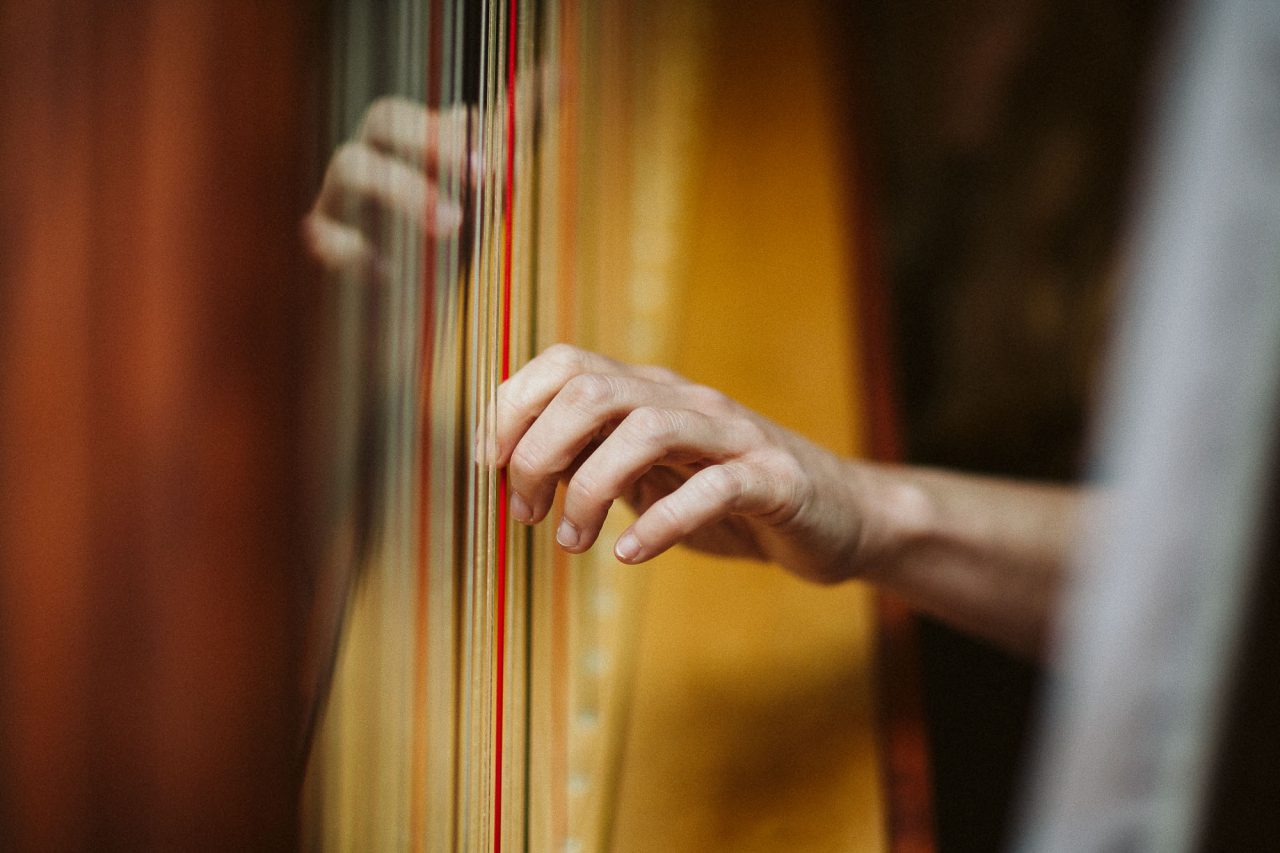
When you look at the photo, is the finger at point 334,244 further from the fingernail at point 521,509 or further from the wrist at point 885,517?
the wrist at point 885,517

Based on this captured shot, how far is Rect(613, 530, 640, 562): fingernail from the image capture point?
49cm

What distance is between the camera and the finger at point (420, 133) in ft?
1.25

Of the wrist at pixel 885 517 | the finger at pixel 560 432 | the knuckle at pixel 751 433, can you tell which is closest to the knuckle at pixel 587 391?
the finger at pixel 560 432

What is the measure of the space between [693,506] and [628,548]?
0.15 ft

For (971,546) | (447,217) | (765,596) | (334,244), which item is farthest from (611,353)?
(334,244)

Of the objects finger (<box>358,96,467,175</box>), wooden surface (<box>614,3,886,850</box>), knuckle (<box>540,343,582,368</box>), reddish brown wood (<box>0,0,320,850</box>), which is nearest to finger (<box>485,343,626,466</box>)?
knuckle (<box>540,343,582,368</box>)

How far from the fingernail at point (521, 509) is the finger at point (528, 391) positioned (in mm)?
23

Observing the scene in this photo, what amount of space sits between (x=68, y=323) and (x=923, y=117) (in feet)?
6.27

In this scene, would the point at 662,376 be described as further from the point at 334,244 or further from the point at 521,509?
the point at 334,244

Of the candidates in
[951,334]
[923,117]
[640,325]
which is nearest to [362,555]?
[640,325]

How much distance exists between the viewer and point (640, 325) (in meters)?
1.09

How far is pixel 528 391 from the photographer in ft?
1.52

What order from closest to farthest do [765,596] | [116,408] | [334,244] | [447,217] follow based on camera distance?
[116,408] → [334,244] → [447,217] → [765,596]

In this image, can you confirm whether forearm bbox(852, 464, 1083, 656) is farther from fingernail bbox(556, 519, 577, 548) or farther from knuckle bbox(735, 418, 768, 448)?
fingernail bbox(556, 519, 577, 548)
